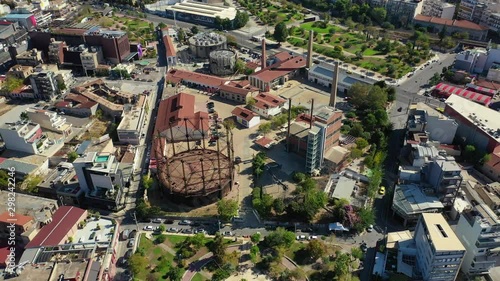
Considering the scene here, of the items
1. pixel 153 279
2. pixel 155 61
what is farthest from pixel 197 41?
pixel 153 279

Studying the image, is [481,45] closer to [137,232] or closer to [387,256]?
[387,256]

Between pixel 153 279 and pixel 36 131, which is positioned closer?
pixel 153 279

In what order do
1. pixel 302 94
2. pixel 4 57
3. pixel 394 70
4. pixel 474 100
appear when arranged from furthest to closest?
pixel 4 57 → pixel 394 70 → pixel 302 94 → pixel 474 100

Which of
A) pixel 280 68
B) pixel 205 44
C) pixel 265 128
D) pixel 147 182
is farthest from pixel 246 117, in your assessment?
pixel 205 44

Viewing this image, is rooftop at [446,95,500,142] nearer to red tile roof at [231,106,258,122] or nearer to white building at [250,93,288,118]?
white building at [250,93,288,118]

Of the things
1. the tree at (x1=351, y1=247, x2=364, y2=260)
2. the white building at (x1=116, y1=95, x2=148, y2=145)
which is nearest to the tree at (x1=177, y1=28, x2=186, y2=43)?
the white building at (x1=116, y1=95, x2=148, y2=145)

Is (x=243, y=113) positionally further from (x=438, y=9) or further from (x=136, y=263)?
(x=438, y=9)

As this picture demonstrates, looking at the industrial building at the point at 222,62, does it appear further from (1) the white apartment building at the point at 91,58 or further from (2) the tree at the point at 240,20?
(2) the tree at the point at 240,20
